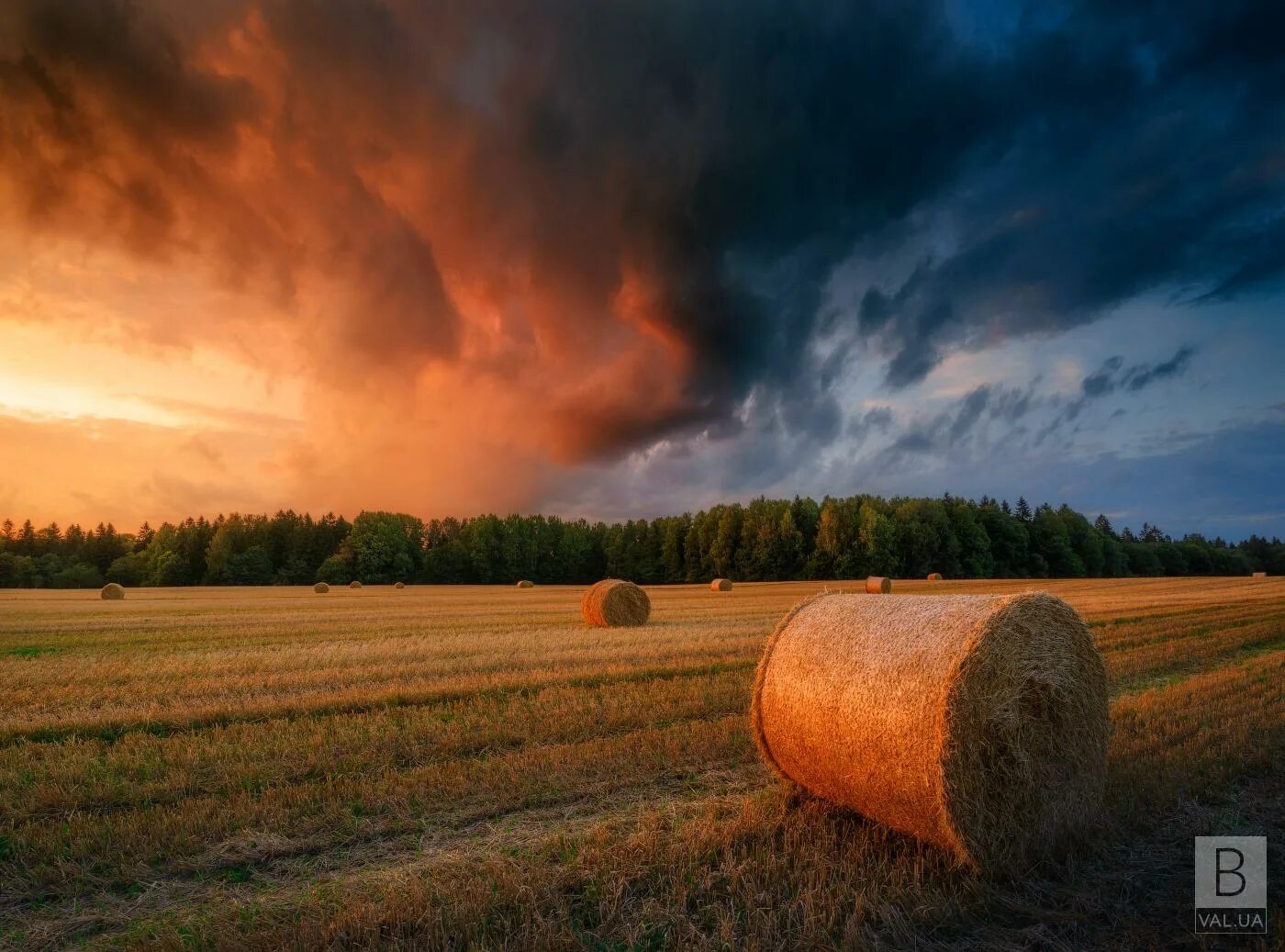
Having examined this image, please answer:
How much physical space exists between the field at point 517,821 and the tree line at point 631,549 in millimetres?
63874

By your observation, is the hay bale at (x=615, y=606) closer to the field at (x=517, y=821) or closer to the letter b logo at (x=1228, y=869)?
the field at (x=517, y=821)

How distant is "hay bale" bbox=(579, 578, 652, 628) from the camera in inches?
782

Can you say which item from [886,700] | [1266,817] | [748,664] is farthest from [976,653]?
[748,664]

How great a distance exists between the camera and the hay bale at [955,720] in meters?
4.99

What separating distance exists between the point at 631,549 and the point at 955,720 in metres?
85.4

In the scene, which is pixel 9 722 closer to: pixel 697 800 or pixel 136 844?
pixel 136 844

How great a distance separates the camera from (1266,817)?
18.6ft

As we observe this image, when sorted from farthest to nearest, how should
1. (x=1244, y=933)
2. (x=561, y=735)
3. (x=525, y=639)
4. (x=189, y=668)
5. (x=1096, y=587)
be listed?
(x=1096, y=587), (x=525, y=639), (x=189, y=668), (x=561, y=735), (x=1244, y=933)

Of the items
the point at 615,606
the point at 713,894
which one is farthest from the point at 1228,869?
the point at 615,606

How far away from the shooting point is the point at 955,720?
4965mm

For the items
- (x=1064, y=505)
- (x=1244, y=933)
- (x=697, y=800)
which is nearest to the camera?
(x=1244, y=933)

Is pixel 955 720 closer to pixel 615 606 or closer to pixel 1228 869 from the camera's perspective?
pixel 1228 869

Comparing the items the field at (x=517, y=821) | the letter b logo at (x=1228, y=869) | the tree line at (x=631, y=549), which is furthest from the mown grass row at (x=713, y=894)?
the tree line at (x=631, y=549)

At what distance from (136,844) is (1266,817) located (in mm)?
8528
